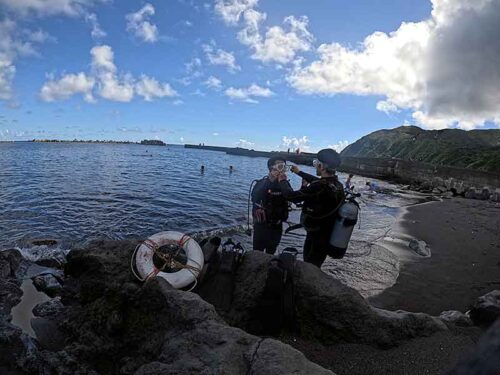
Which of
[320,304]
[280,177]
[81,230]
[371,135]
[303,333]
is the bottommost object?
[81,230]

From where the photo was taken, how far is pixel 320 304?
3801mm

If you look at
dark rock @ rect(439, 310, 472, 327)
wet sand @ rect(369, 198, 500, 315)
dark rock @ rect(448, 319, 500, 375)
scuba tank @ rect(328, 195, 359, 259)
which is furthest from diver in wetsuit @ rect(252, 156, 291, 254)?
dark rock @ rect(448, 319, 500, 375)

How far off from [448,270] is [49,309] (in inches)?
323

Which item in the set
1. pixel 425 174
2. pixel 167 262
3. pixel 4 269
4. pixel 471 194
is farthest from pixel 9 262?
pixel 425 174

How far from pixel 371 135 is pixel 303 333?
118784mm

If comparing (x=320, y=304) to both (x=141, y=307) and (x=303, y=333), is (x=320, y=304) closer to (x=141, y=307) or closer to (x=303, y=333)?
(x=303, y=333)

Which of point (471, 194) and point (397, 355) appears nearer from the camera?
point (397, 355)

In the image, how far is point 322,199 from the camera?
14.8ft

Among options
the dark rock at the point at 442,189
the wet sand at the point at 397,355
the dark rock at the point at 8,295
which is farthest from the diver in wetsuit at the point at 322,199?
the dark rock at the point at 442,189

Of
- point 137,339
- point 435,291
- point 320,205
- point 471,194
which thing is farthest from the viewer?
point 471,194

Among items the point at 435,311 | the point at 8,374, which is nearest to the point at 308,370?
the point at 8,374

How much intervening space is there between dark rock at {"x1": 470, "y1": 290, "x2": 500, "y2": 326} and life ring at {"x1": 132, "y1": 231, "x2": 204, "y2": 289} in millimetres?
4040

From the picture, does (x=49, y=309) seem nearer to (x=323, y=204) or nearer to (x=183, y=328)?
(x=183, y=328)

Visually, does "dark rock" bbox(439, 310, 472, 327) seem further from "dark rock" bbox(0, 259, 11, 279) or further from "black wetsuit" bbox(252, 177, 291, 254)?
"dark rock" bbox(0, 259, 11, 279)
